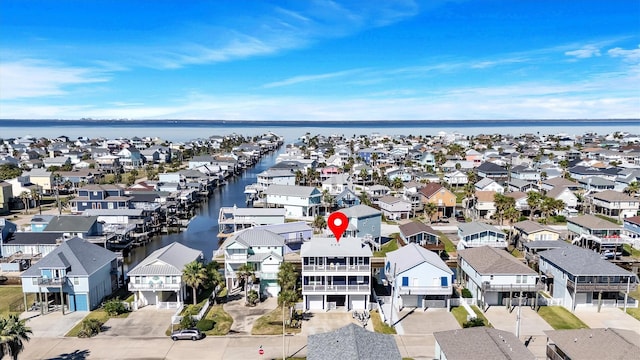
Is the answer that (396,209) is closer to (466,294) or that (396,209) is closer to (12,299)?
(466,294)

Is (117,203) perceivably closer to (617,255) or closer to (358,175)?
(358,175)

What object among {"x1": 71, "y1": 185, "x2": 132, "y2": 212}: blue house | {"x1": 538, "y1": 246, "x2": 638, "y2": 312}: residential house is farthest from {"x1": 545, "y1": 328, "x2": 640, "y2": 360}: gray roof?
{"x1": 71, "y1": 185, "x2": 132, "y2": 212}: blue house

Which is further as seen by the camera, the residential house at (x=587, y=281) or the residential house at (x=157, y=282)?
the residential house at (x=157, y=282)

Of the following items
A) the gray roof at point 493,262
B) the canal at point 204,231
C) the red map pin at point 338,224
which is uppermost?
the red map pin at point 338,224

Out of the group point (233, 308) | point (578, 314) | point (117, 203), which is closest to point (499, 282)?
point (578, 314)

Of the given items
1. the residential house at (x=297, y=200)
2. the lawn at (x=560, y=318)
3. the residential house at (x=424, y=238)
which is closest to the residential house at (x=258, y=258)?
the residential house at (x=424, y=238)

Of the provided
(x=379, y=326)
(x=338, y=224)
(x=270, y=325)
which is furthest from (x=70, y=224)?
(x=379, y=326)

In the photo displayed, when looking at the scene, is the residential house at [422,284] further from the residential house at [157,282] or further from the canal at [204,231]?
the canal at [204,231]
